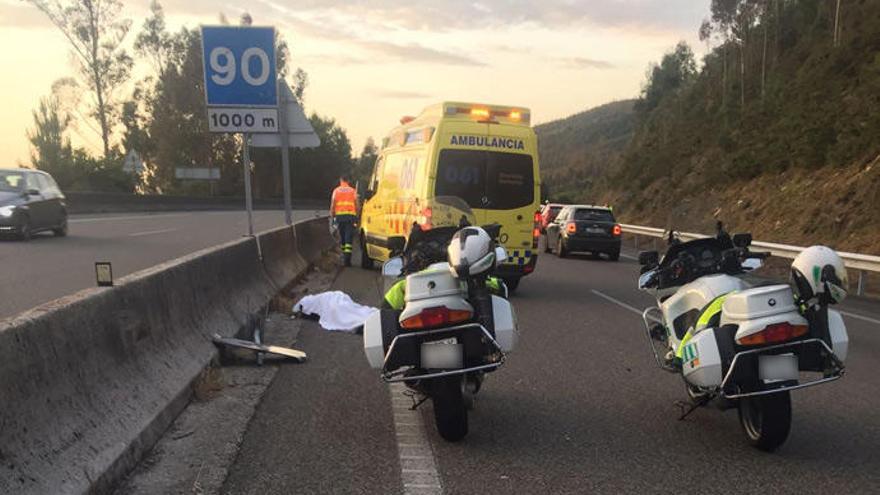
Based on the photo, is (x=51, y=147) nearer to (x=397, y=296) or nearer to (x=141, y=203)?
(x=141, y=203)

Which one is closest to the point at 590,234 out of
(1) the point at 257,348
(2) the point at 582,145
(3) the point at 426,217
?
(3) the point at 426,217

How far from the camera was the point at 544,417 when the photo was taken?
507 cm

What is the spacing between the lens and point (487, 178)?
38.4 ft

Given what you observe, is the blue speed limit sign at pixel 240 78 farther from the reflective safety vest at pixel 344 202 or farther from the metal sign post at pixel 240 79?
the reflective safety vest at pixel 344 202

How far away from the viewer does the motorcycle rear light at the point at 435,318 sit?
4473 millimetres

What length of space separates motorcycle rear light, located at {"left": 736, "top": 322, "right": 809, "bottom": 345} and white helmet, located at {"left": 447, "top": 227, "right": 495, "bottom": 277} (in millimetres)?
1555

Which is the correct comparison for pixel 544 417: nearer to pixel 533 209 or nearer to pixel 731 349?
pixel 731 349

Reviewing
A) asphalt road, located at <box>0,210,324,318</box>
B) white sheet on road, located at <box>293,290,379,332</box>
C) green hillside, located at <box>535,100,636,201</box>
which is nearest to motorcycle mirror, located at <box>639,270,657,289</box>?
white sheet on road, located at <box>293,290,379,332</box>

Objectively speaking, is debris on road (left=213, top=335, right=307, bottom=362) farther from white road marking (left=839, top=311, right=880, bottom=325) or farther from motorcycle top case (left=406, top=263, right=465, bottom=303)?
white road marking (left=839, top=311, right=880, bottom=325)

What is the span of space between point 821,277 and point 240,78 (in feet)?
Result: 23.6

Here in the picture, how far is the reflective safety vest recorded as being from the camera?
1532 cm

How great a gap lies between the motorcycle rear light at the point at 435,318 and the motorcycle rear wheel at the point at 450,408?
13.3 inches

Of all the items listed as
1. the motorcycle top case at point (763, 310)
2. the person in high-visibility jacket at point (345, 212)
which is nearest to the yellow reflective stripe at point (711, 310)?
the motorcycle top case at point (763, 310)

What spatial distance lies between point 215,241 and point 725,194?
20807mm
